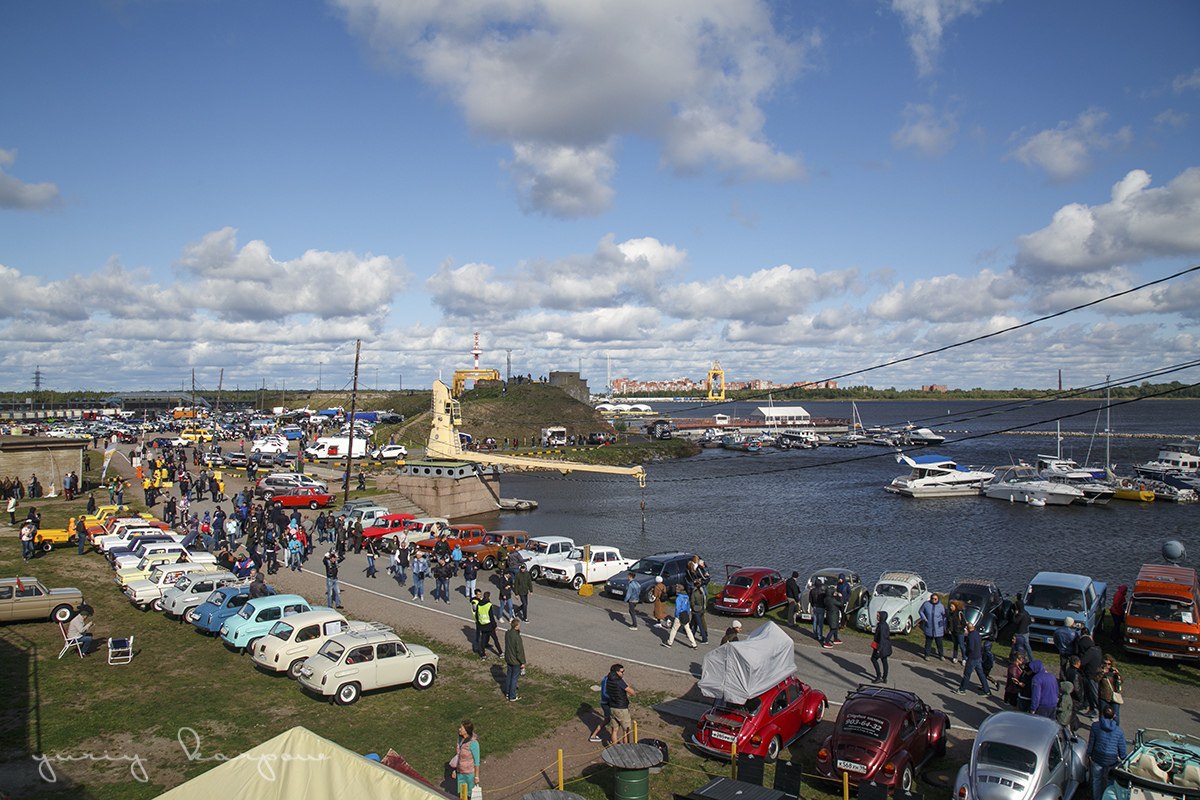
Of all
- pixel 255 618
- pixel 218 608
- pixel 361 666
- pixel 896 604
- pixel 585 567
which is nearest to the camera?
pixel 361 666

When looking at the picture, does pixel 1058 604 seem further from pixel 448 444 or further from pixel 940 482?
pixel 940 482

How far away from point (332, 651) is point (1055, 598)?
18.3m

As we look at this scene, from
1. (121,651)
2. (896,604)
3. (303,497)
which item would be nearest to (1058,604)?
(896,604)

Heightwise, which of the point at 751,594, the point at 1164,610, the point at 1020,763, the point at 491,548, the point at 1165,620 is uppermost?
the point at 1020,763

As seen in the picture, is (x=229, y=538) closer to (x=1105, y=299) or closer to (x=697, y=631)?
(x=697, y=631)

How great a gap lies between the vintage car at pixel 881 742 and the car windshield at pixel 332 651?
365 inches

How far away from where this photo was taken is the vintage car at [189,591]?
21078 millimetres

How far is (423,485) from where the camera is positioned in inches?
2112

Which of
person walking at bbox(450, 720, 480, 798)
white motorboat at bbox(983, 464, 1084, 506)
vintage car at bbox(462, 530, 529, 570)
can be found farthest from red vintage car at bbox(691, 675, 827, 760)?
white motorboat at bbox(983, 464, 1084, 506)

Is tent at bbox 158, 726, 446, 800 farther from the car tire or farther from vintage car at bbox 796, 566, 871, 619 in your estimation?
vintage car at bbox 796, 566, 871, 619

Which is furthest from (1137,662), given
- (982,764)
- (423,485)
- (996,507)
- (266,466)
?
(266,466)

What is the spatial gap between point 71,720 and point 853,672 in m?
15.7

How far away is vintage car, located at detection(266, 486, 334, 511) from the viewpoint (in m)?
42.2

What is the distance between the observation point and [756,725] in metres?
12.3
